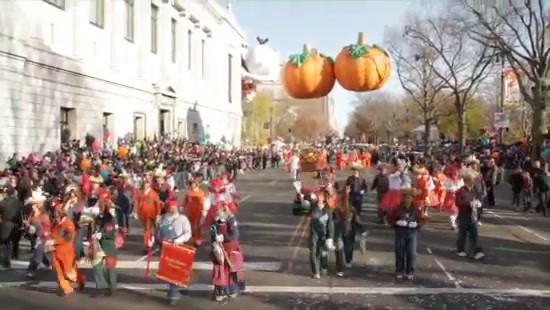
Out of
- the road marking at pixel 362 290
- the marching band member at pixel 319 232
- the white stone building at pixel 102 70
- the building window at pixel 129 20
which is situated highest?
the building window at pixel 129 20

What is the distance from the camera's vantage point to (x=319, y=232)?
429 inches

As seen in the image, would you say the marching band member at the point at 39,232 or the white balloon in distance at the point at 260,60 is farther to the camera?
the white balloon in distance at the point at 260,60

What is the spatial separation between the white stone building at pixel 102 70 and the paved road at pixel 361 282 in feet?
31.7

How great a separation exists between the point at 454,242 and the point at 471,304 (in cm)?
552

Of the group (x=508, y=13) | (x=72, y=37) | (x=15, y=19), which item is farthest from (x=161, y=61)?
(x=508, y=13)

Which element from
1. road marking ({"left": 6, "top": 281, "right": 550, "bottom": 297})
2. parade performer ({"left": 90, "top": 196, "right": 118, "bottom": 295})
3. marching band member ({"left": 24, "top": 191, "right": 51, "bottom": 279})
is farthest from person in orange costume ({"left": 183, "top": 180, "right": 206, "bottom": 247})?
parade performer ({"left": 90, "top": 196, "right": 118, "bottom": 295})

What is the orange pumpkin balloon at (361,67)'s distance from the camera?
1206cm

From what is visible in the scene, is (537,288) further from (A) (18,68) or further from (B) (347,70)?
(A) (18,68)

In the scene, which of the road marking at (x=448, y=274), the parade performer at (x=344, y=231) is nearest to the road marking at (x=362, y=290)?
the road marking at (x=448, y=274)

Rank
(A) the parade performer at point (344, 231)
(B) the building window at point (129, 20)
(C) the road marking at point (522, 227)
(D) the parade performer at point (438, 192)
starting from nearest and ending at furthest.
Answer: (A) the parade performer at point (344, 231)
(C) the road marking at point (522, 227)
(D) the parade performer at point (438, 192)
(B) the building window at point (129, 20)

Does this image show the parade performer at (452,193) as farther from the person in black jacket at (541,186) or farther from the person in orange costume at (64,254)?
the person in orange costume at (64,254)

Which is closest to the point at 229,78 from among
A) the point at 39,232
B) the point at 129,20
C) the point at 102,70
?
the point at 129,20

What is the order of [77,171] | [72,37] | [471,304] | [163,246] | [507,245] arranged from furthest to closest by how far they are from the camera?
[72,37] < [77,171] < [507,245] < [163,246] < [471,304]

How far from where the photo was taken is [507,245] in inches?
563
